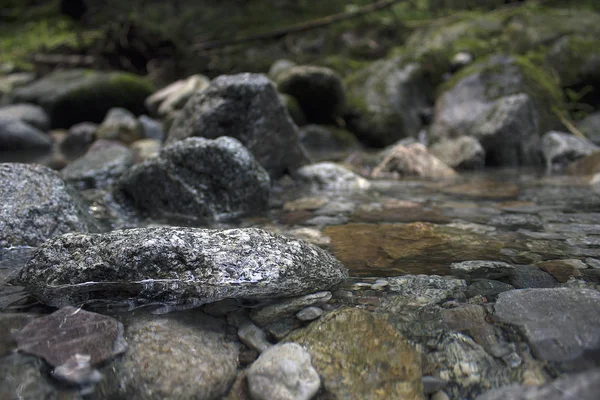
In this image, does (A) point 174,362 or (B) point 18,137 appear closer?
(A) point 174,362

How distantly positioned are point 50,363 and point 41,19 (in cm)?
1899

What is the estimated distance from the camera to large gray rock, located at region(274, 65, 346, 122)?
7.78m

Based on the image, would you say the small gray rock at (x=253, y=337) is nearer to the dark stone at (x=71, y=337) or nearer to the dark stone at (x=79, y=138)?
the dark stone at (x=71, y=337)

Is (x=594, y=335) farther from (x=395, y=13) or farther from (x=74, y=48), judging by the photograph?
(x=74, y=48)

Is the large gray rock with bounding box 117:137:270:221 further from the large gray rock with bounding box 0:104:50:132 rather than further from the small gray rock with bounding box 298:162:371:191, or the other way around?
the large gray rock with bounding box 0:104:50:132

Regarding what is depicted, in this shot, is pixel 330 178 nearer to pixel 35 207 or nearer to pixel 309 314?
pixel 35 207

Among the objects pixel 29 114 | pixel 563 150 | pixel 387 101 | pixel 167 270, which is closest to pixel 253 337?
pixel 167 270

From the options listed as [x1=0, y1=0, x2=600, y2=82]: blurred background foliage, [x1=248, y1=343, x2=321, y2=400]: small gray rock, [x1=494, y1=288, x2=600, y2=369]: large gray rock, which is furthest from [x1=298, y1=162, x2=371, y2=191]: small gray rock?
[x1=0, y1=0, x2=600, y2=82]: blurred background foliage

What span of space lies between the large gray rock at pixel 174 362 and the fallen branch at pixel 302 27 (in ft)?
39.2

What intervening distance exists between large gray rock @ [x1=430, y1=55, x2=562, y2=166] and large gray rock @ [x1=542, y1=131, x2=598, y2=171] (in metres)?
0.19

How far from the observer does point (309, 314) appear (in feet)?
5.07

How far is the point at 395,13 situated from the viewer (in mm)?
12109

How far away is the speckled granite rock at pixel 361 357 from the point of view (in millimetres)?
1188

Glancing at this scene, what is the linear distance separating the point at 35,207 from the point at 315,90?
20.5 feet
